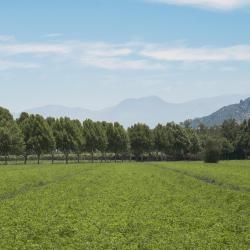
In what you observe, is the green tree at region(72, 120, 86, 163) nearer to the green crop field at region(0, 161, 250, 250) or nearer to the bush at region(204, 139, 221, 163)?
the bush at region(204, 139, 221, 163)

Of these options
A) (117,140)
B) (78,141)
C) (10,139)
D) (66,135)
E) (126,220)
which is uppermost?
(66,135)

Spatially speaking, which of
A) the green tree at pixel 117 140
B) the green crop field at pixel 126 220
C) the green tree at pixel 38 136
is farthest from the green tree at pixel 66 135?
the green crop field at pixel 126 220

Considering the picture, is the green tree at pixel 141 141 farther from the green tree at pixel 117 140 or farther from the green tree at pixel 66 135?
the green tree at pixel 66 135

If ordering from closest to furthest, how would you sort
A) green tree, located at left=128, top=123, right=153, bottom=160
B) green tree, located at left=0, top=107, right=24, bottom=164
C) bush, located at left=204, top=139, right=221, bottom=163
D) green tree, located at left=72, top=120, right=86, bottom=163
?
green tree, located at left=0, top=107, right=24, bottom=164 < bush, located at left=204, top=139, right=221, bottom=163 < green tree, located at left=72, top=120, right=86, bottom=163 < green tree, located at left=128, top=123, right=153, bottom=160

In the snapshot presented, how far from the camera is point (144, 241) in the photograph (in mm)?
23547

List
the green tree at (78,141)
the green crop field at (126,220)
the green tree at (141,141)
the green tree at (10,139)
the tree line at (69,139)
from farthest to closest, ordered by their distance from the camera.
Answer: the green tree at (141,141), the green tree at (78,141), the tree line at (69,139), the green tree at (10,139), the green crop field at (126,220)

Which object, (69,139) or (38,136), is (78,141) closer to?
(69,139)

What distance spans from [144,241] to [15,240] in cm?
601

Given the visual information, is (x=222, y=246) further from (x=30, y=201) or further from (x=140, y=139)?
(x=140, y=139)

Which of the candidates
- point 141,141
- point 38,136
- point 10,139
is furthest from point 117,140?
point 10,139

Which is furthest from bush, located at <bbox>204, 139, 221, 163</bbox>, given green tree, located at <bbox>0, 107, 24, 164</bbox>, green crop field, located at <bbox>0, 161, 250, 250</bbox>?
green crop field, located at <bbox>0, 161, 250, 250</bbox>

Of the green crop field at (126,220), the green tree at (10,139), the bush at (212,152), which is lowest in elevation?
the green crop field at (126,220)

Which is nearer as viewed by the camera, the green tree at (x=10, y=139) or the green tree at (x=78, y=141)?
the green tree at (x=10, y=139)

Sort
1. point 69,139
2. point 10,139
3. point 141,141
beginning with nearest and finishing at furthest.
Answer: point 10,139 → point 69,139 → point 141,141
